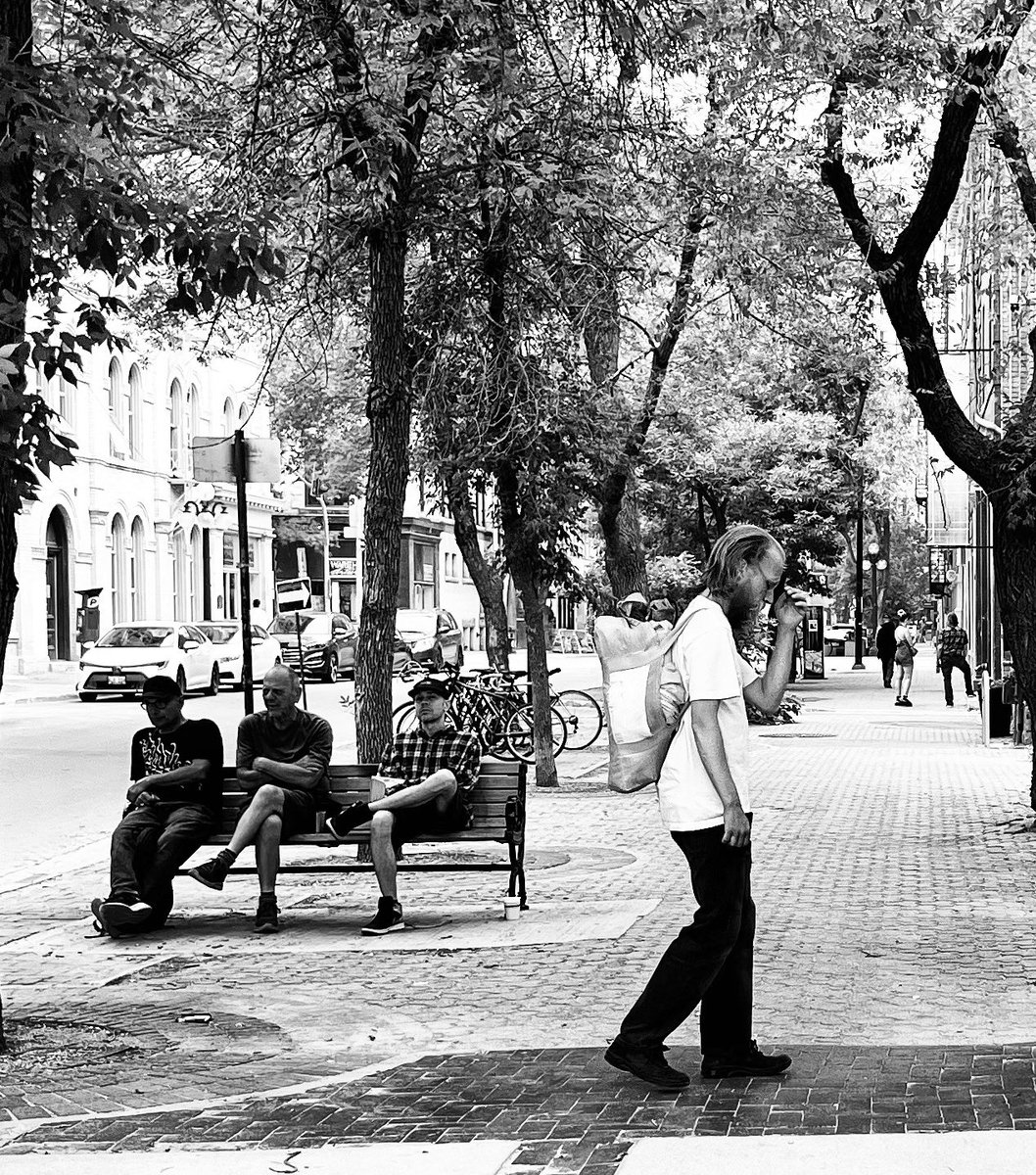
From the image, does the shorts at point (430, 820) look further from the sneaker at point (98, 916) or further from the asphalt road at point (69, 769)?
the asphalt road at point (69, 769)

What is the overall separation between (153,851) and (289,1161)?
16.0 ft

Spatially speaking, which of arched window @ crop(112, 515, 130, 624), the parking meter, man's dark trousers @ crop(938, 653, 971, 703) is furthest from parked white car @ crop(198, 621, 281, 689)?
man's dark trousers @ crop(938, 653, 971, 703)

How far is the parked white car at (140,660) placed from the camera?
110 feet

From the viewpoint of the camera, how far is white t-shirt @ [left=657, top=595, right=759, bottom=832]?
574cm

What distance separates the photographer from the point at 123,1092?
19.8 ft

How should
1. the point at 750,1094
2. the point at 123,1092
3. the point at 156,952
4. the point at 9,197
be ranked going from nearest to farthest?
the point at 750,1094, the point at 123,1092, the point at 9,197, the point at 156,952

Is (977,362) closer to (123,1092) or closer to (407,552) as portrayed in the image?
(123,1092)

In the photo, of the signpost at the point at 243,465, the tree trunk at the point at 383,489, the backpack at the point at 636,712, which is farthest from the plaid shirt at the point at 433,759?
the backpack at the point at 636,712

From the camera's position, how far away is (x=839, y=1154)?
15.8ft

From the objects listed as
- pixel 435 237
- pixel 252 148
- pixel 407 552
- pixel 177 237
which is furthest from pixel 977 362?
pixel 407 552

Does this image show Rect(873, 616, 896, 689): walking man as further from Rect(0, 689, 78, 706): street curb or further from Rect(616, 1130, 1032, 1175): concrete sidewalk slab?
Rect(616, 1130, 1032, 1175): concrete sidewalk slab

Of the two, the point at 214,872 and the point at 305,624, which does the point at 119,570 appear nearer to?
the point at 305,624

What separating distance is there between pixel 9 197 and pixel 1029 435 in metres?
8.48

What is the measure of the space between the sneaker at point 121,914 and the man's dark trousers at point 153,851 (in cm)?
8
